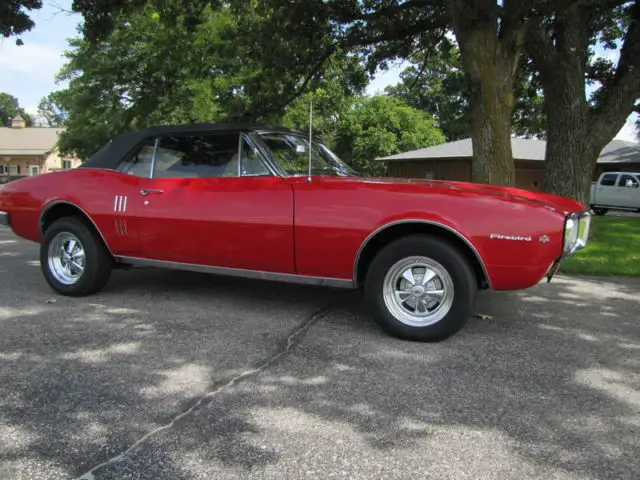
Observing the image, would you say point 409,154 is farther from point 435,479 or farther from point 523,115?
point 435,479

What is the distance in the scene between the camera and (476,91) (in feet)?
24.4

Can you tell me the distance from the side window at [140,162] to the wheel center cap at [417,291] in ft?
9.00

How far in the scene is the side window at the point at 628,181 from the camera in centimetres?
2092

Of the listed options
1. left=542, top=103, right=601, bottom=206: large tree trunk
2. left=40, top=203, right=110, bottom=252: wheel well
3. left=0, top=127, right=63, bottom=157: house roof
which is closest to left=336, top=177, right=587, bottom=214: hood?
left=40, top=203, right=110, bottom=252: wheel well

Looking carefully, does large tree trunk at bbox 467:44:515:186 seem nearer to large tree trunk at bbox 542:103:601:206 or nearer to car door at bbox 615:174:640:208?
large tree trunk at bbox 542:103:601:206

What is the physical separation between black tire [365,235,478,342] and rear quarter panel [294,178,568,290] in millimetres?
159

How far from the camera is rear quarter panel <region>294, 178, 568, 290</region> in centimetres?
374

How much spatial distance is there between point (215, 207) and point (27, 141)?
188 ft

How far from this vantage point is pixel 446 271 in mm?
3918

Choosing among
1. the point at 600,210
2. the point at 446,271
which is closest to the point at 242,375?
the point at 446,271

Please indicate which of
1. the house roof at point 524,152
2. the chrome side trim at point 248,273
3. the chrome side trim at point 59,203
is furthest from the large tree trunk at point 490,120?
the house roof at point 524,152

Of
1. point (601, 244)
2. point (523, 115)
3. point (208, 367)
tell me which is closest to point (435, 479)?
point (208, 367)

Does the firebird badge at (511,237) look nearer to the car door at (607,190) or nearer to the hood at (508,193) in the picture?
the hood at (508,193)

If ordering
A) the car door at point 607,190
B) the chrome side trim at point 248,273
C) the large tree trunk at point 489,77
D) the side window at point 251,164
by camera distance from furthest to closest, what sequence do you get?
the car door at point 607,190 → the large tree trunk at point 489,77 → the side window at point 251,164 → the chrome side trim at point 248,273
